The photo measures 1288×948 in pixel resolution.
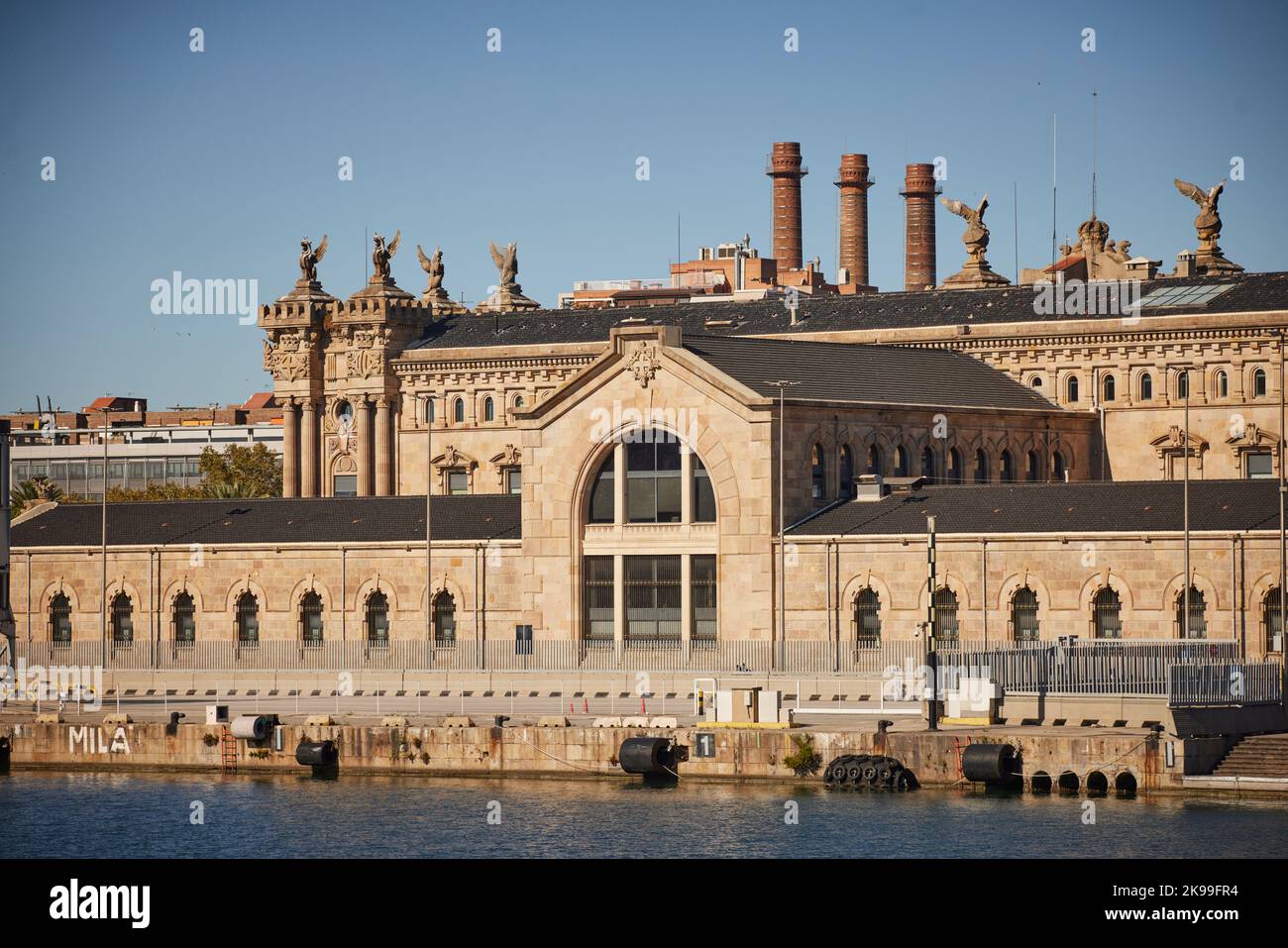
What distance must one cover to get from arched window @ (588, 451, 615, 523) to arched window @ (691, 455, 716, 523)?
3.26 meters

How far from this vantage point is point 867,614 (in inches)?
3383

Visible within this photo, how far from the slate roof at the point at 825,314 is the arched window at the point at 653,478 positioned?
17.3 meters

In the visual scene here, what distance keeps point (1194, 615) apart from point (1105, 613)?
2906mm

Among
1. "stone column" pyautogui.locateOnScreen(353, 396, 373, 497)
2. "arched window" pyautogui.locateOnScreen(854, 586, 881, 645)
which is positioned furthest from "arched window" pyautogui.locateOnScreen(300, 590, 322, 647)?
"stone column" pyautogui.locateOnScreen(353, 396, 373, 497)

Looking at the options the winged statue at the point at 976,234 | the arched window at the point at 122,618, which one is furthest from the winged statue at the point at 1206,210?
the arched window at the point at 122,618

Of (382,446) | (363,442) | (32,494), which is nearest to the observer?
(382,446)

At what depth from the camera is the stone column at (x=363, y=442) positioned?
120688 mm

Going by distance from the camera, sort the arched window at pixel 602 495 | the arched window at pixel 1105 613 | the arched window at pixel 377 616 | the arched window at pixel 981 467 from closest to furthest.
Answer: the arched window at pixel 1105 613, the arched window at pixel 602 495, the arched window at pixel 377 616, the arched window at pixel 981 467

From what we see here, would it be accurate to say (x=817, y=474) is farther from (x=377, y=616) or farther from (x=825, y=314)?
(x=825, y=314)

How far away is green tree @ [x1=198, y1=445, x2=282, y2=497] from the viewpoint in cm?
14050

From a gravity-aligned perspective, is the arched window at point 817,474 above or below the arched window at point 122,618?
above

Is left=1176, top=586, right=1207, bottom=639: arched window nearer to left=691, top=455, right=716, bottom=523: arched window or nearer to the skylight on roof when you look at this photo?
left=691, top=455, right=716, bottom=523: arched window


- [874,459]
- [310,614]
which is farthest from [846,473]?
[310,614]

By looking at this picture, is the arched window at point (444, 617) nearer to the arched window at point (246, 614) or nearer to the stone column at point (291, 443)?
the arched window at point (246, 614)
